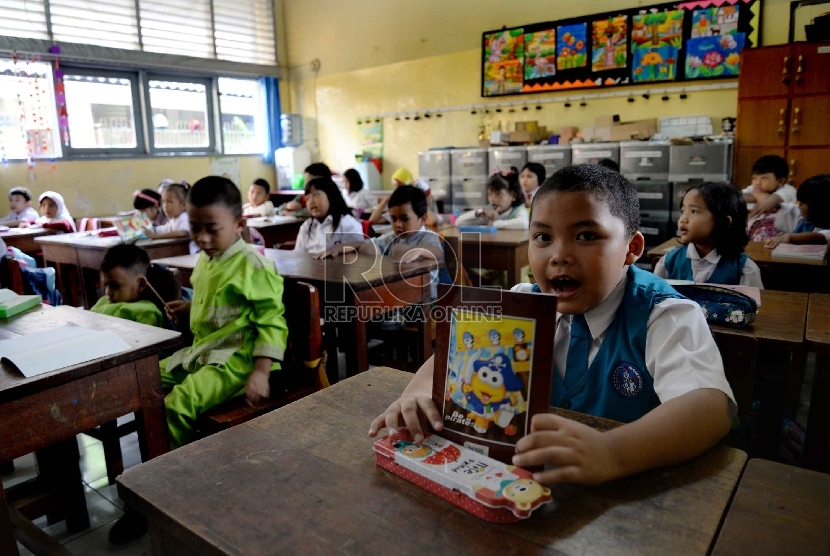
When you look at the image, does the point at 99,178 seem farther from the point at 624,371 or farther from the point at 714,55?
the point at 624,371

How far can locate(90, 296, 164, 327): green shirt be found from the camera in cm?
219

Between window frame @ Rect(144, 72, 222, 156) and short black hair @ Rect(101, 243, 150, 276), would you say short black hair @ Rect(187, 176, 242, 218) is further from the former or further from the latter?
window frame @ Rect(144, 72, 222, 156)

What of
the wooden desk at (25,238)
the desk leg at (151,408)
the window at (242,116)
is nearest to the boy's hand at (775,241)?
the desk leg at (151,408)

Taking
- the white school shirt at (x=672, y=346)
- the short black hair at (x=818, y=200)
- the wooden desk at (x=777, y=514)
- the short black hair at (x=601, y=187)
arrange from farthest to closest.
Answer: the short black hair at (x=818, y=200) → the short black hair at (x=601, y=187) → the white school shirt at (x=672, y=346) → the wooden desk at (x=777, y=514)

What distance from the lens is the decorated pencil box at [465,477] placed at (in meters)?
0.66

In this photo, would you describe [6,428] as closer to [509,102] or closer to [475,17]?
[509,102]

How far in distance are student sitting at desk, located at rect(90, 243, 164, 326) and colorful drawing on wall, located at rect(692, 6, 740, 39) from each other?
523 centimetres

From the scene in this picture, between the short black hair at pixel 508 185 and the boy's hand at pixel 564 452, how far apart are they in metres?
3.81

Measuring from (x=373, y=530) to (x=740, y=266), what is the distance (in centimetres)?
201

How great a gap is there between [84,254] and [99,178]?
3333 mm

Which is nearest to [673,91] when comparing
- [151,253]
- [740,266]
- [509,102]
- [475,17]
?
[509,102]

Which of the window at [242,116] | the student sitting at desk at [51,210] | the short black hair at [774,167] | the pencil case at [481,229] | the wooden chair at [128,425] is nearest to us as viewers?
the wooden chair at [128,425]

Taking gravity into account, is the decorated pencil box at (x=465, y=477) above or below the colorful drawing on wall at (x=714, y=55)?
below

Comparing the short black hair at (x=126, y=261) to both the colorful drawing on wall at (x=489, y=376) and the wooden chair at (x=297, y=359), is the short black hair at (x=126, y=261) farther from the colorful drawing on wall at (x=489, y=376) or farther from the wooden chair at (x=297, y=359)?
the colorful drawing on wall at (x=489, y=376)
